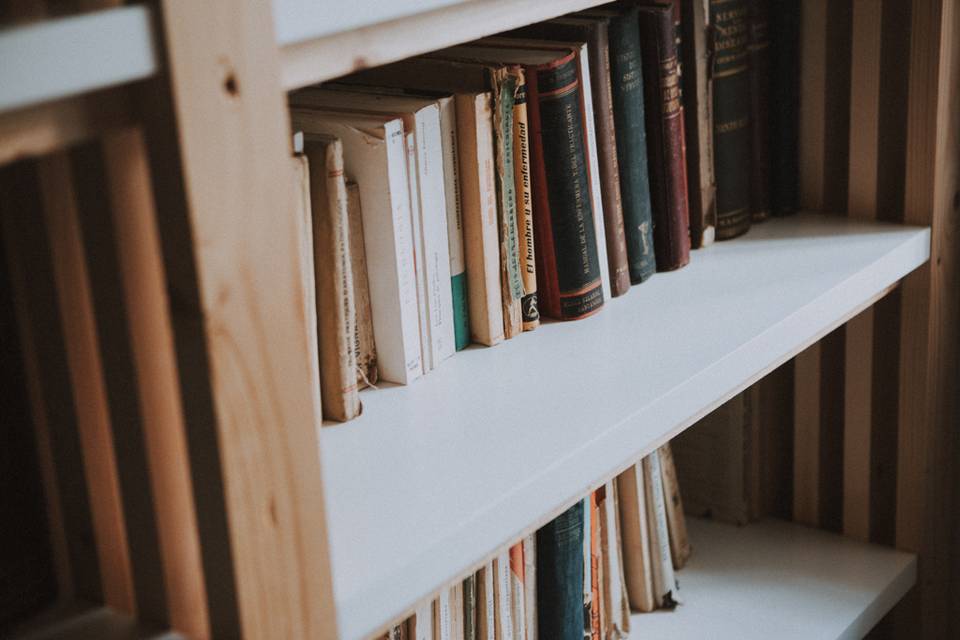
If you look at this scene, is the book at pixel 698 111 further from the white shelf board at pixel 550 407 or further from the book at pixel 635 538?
the book at pixel 635 538

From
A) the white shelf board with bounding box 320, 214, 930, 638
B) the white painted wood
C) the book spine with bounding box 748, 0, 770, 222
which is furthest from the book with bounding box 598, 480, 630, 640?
the white painted wood

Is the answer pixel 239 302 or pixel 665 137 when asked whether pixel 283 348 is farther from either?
pixel 665 137

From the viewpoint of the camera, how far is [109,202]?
541 mm

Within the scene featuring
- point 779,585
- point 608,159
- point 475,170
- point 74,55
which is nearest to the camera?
point 74,55

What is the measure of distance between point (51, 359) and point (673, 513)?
2.64 ft

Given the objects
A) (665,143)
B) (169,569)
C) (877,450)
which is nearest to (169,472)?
(169,569)

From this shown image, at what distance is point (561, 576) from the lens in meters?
1.02

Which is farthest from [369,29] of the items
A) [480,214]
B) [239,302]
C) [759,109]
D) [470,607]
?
[759,109]

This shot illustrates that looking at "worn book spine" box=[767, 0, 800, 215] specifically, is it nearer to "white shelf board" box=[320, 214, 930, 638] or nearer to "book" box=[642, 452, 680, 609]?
"white shelf board" box=[320, 214, 930, 638]

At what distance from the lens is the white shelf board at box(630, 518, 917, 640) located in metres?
1.18

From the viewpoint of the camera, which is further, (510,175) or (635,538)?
(635,538)

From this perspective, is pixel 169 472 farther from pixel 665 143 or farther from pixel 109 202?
pixel 665 143

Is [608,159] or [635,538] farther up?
[608,159]

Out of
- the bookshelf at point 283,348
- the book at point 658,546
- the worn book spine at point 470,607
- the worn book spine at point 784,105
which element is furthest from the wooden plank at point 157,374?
the worn book spine at point 784,105
